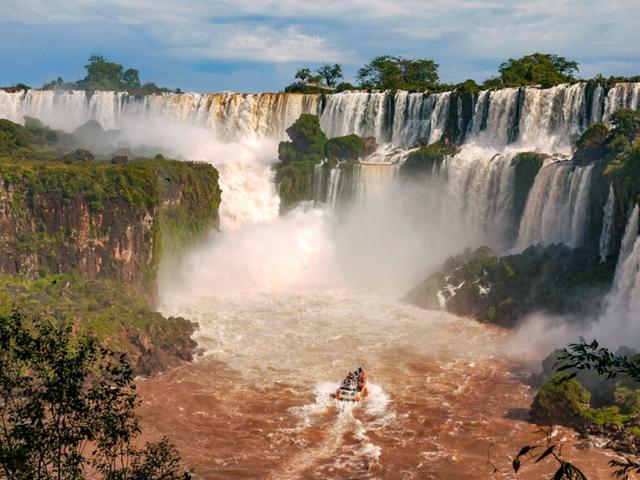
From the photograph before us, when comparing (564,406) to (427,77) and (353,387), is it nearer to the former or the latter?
(353,387)

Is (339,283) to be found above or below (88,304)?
below

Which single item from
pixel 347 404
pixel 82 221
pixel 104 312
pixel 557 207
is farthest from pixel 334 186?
pixel 347 404

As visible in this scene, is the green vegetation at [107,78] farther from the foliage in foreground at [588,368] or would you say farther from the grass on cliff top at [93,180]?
the foliage in foreground at [588,368]

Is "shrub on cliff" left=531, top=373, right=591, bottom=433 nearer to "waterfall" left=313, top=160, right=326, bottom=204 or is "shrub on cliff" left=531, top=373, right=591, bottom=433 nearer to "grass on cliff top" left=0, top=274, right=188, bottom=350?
"grass on cliff top" left=0, top=274, right=188, bottom=350

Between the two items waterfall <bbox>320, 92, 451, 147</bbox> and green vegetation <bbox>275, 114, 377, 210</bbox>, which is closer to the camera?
green vegetation <bbox>275, 114, 377, 210</bbox>

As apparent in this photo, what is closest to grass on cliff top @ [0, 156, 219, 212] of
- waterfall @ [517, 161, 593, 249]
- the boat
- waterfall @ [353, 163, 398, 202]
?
waterfall @ [353, 163, 398, 202]

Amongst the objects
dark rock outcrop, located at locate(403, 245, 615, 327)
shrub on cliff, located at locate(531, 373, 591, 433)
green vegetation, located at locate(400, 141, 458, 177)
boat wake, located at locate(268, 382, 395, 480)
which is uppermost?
green vegetation, located at locate(400, 141, 458, 177)
